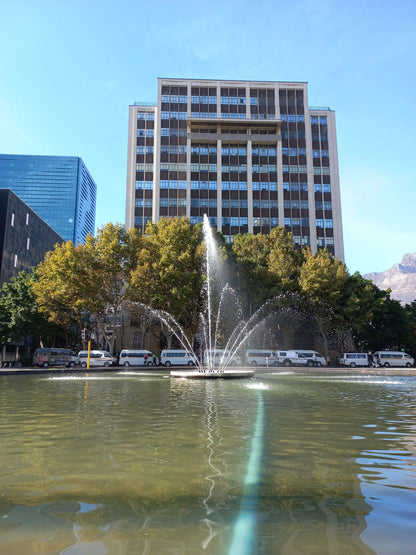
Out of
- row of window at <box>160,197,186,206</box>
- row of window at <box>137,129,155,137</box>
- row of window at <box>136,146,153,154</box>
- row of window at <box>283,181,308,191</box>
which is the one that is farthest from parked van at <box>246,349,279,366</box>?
row of window at <box>137,129,155,137</box>

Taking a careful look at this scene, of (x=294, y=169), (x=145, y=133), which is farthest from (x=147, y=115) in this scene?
(x=294, y=169)

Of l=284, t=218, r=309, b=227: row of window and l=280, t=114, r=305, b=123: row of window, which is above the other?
l=280, t=114, r=305, b=123: row of window

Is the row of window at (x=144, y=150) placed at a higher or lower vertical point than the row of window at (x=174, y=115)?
lower

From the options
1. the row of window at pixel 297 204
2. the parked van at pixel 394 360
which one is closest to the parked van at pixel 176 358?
the parked van at pixel 394 360

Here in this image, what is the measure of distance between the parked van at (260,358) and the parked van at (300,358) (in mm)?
916

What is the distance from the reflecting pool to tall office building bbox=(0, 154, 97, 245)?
17012cm

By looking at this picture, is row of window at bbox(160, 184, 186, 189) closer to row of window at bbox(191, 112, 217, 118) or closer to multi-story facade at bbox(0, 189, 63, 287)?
row of window at bbox(191, 112, 217, 118)

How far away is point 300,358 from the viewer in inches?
1839

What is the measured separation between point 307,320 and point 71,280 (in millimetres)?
28111

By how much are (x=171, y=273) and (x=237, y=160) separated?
36130mm

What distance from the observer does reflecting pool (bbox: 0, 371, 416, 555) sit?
3150mm

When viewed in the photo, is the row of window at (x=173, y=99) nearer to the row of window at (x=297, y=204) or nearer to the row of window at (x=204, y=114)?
the row of window at (x=204, y=114)

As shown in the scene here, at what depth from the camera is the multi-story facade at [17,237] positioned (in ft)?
195

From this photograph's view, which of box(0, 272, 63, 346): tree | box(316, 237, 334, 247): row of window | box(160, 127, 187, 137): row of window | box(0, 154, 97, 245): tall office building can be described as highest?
box(0, 154, 97, 245): tall office building
